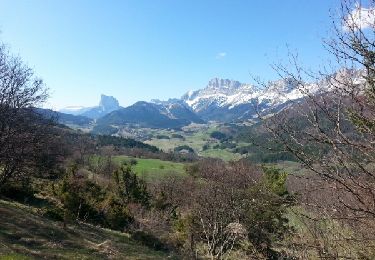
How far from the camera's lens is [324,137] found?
601cm

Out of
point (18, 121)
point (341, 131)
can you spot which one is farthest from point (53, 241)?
point (341, 131)

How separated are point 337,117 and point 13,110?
2182 centimetres

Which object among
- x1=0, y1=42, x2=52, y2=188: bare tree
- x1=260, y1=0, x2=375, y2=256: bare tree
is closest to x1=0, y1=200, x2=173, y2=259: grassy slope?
Result: x1=0, y1=42, x2=52, y2=188: bare tree

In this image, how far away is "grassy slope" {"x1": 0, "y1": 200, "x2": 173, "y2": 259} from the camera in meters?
20.5

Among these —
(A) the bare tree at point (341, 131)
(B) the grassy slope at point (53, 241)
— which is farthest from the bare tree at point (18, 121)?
(A) the bare tree at point (341, 131)

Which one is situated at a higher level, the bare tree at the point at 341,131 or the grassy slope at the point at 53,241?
the bare tree at the point at 341,131

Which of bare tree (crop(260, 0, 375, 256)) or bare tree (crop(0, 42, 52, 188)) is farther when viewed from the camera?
bare tree (crop(0, 42, 52, 188))

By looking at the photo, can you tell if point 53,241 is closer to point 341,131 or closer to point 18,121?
point 18,121

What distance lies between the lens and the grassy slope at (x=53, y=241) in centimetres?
2053

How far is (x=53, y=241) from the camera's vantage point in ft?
78.4

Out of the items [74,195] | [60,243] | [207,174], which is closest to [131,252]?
[60,243]

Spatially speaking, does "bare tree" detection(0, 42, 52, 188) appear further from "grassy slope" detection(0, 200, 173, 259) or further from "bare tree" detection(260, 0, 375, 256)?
"bare tree" detection(260, 0, 375, 256)

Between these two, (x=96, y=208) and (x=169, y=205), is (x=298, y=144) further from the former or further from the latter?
(x=169, y=205)

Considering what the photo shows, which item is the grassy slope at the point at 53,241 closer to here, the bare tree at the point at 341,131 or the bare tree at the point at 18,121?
the bare tree at the point at 18,121
